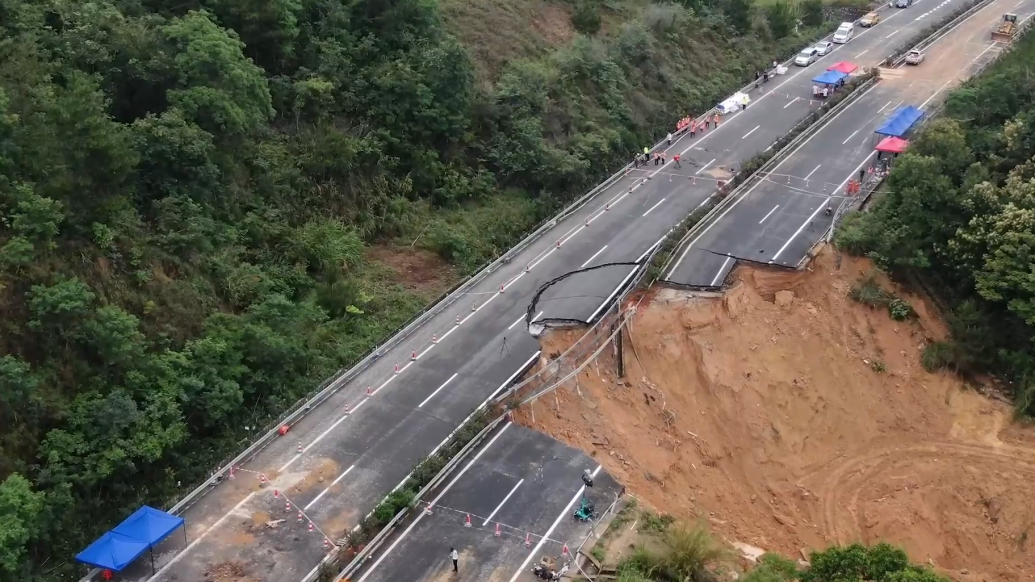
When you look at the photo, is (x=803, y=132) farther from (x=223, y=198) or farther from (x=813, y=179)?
(x=223, y=198)

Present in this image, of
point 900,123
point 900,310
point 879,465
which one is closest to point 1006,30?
point 900,123

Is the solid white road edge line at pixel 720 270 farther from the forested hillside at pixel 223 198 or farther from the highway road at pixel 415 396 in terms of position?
the forested hillside at pixel 223 198

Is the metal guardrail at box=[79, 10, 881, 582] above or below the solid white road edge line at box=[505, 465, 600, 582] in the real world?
above

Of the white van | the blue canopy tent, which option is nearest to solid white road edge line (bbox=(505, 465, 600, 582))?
the blue canopy tent

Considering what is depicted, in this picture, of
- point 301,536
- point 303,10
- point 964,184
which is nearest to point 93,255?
point 301,536

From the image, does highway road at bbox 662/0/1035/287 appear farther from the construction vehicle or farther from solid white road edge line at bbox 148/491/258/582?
solid white road edge line at bbox 148/491/258/582

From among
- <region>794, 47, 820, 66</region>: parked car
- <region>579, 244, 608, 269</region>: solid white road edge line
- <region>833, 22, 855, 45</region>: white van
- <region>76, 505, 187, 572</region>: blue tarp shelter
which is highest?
<region>76, 505, 187, 572</region>: blue tarp shelter

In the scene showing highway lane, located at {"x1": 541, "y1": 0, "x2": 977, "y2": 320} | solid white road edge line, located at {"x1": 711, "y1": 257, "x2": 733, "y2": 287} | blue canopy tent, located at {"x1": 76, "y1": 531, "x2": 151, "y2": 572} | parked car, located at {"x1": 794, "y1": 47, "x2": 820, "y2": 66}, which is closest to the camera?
blue canopy tent, located at {"x1": 76, "y1": 531, "x2": 151, "y2": 572}
